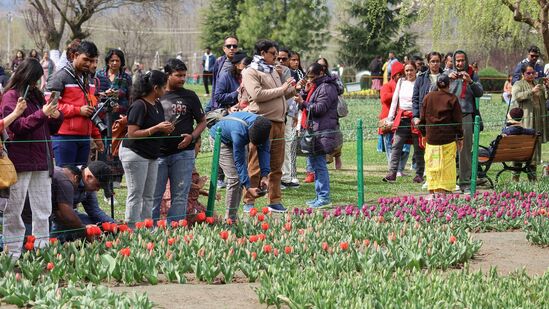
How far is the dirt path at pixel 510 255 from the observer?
970cm

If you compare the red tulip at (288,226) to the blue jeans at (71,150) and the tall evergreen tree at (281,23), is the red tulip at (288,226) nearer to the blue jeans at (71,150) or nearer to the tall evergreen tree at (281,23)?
the blue jeans at (71,150)

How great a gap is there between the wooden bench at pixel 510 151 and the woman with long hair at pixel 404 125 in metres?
1.05

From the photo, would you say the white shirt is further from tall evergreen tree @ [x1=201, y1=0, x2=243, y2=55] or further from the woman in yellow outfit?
tall evergreen tree @ [x1=201, y1=0, x2=243, y2=55]

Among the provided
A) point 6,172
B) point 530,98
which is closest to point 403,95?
point 530,98

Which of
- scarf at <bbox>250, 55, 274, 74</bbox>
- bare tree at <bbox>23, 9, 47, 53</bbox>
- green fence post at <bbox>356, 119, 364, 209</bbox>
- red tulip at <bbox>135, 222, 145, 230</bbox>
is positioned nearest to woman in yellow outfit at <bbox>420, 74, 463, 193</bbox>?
green fence post at <bbox>356, 119, 364, 209</bbox>

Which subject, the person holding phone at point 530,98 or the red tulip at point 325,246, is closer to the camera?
the red tulip at point 325,246

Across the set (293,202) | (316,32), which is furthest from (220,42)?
(293,202)

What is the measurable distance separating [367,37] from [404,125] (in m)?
36.3

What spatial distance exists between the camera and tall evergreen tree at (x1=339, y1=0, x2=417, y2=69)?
1559 inches

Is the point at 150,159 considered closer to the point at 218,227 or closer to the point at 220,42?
the point at 218,227

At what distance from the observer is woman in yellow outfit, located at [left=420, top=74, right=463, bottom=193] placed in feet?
46.9

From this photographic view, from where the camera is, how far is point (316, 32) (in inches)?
2525

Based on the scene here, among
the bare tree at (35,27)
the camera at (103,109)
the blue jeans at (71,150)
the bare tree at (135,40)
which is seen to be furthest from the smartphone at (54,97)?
the bare tree at (135,40)

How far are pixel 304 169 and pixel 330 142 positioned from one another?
159 inches
